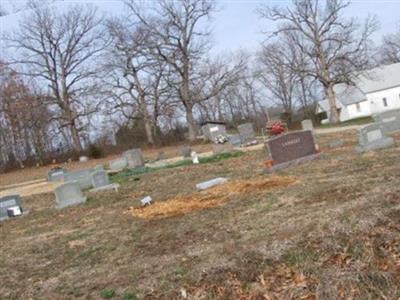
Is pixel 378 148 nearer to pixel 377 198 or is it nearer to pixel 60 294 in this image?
pixel 377 198

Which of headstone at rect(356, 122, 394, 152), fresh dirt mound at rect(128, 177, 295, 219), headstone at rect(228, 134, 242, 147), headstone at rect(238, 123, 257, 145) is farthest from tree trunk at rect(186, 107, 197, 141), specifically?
fresh dirt mound at rect(128, 177, 295, 219)

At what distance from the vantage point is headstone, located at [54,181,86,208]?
13039mm

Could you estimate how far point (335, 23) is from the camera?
144ft

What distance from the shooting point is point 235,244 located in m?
5.98

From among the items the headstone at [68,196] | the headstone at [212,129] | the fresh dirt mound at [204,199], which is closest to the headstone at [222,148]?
the headstone at [68,196]

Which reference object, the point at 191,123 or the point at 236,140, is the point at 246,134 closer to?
the point at 236,140

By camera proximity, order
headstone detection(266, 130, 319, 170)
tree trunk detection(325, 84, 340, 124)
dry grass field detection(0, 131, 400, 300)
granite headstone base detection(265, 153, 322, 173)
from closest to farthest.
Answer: dry grass field detection(0, 131, 400, 300)
granite headstone base detection(265, 153, 322, 173)
headstone detection(266, 130, 319, 170)
tree trunk detection(325, 84, 340, 124)

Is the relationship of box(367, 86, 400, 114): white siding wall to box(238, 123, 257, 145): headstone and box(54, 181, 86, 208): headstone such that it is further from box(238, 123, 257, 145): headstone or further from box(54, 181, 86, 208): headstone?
box(54, 181, 86, 208): headstone

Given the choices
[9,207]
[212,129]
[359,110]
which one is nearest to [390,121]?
[9,207]

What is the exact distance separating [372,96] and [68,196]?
55.5 meters

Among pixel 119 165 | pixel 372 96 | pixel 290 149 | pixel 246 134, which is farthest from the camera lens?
pixel 372 96

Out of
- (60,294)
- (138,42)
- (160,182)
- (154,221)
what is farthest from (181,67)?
(60,294)

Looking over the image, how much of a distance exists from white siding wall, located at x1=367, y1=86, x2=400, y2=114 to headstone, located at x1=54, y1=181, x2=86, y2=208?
53994 millimetres

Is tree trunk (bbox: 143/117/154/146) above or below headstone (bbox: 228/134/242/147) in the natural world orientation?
above
